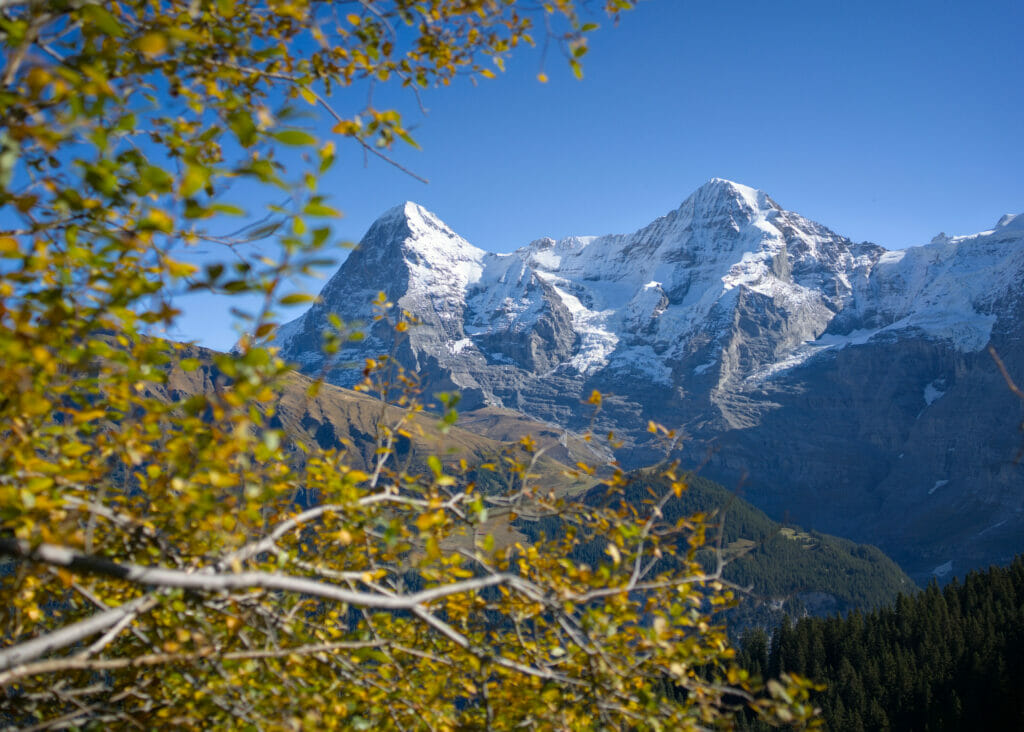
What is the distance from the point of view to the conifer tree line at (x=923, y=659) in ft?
209

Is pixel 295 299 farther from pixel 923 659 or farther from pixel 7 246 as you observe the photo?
pixel 923 659

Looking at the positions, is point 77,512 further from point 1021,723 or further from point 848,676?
point 848,676

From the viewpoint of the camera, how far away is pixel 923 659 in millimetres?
75250

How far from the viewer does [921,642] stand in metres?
79.0

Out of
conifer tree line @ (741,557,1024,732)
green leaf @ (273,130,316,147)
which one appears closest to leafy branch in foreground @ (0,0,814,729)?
green leaf @ (273,130,316,147)

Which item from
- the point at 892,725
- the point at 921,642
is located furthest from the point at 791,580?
the point at 892,725

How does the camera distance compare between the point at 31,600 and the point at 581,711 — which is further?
the point at 581,711

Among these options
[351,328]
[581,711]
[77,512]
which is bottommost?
[581,711]

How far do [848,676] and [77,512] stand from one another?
94746 mm

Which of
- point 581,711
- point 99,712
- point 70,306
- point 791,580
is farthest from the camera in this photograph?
point 791,580

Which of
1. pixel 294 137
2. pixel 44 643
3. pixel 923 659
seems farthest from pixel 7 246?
pixel 923 659

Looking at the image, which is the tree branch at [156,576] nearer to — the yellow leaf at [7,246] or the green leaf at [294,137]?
the yellow leaf at [7,246]

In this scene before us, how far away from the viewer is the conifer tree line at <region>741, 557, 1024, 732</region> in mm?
63594

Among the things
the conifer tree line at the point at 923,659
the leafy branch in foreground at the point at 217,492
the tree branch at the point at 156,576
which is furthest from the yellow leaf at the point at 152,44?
the conifer tree line at the point at 923,659
